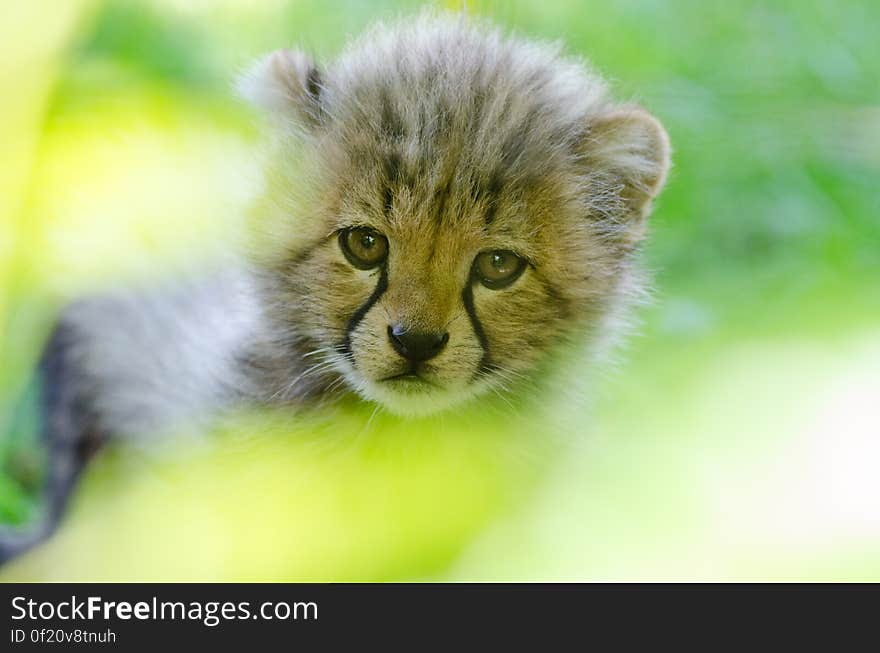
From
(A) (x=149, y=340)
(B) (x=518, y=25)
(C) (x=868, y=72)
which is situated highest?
(C) (x=868, y=72)

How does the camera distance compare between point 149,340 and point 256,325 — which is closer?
point 256,325

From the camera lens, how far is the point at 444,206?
131 cm

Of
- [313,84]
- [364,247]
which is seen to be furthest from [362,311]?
[313,84]

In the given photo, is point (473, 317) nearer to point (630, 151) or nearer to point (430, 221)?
point (430, 221)

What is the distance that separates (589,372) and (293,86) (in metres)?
0.58

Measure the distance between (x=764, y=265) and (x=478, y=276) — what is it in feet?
2.77

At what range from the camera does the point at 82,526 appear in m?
1.63

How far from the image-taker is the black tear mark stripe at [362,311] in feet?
4.35

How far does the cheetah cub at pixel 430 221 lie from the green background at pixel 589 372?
0.10 m

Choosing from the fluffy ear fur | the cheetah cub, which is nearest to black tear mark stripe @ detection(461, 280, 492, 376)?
the cheetah cub

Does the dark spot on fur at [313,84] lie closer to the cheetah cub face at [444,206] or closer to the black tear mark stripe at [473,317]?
the cheetah cub face at [444,206]

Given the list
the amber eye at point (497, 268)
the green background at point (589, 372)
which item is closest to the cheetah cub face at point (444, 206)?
the amber eye at point (497, 268)
